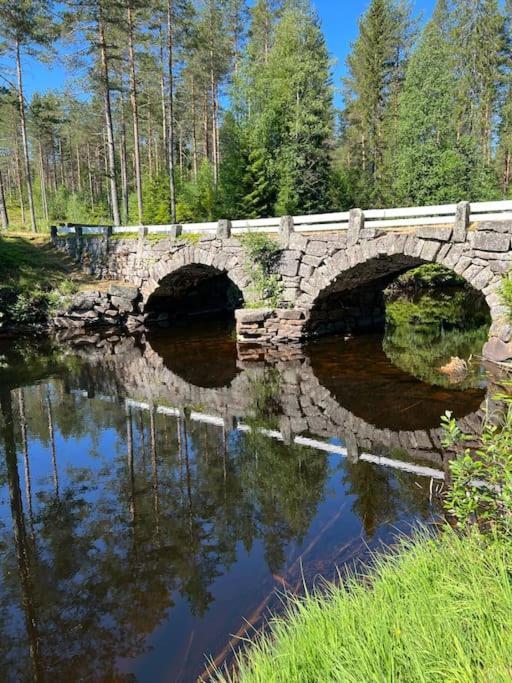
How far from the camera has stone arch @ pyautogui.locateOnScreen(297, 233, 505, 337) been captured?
443 inches

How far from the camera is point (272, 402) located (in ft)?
32.2

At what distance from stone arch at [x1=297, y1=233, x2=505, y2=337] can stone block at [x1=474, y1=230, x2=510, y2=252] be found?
246 mm

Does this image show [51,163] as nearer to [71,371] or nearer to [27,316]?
[27,316]

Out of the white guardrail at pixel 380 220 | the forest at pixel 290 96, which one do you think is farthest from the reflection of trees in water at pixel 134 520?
the forest at pixel 290 96

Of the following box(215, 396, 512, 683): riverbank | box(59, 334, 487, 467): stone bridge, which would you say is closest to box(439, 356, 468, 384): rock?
box(59, 334, 487, 467): stone bridge

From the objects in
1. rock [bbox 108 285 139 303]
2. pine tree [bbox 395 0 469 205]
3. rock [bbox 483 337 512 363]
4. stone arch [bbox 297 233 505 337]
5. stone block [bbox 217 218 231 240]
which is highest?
pine tree [bbox 395 0 469 205]

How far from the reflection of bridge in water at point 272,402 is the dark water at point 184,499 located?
0.15ft

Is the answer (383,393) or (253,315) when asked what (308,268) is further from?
(383,393)

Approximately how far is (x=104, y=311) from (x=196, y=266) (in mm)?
3645

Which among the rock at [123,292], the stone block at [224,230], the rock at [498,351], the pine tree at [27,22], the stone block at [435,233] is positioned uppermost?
the pine tree at [27,22]

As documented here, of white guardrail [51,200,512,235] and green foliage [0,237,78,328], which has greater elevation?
white guardrail [51,200,512,235]

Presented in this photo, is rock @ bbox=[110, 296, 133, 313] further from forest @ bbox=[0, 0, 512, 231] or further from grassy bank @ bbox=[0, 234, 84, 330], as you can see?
forest @ bbox=[0, 0, 512, 231]

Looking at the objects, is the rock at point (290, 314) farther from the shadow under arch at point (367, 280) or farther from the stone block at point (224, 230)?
the stone block at point (224, 230)

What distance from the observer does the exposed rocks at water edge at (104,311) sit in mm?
17594
